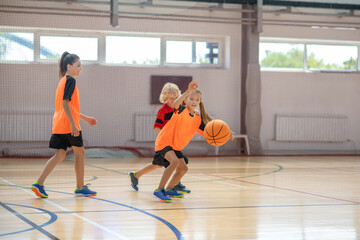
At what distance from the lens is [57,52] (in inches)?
368

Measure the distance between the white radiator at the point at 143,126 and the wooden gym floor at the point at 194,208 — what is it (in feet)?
10.9

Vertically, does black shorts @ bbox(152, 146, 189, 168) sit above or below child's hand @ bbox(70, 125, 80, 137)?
below

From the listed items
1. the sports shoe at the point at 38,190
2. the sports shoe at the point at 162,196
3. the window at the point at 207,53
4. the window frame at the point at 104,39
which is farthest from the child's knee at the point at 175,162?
the window at the point at 207,53

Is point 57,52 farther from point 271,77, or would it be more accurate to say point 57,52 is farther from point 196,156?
point 271,77

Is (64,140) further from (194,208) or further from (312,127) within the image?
(312,127)

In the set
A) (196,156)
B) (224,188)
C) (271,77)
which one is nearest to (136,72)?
(196,156)

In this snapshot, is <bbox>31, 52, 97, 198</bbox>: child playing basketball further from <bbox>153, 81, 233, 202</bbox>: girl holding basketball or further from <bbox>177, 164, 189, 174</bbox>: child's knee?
<bbox>177, 164, 189, 174</bbox>: child's knee

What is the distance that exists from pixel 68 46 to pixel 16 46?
2.93ft

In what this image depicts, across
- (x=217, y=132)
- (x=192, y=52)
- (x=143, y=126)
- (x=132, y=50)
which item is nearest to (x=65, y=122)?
(x=217, y=132)

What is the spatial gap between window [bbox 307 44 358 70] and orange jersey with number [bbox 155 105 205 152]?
6.91 m

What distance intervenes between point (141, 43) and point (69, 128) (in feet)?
19.4

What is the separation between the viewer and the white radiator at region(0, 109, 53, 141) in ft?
29.2

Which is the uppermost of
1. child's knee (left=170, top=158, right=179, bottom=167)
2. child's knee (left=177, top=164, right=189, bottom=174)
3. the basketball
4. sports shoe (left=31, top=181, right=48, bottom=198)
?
the basketball

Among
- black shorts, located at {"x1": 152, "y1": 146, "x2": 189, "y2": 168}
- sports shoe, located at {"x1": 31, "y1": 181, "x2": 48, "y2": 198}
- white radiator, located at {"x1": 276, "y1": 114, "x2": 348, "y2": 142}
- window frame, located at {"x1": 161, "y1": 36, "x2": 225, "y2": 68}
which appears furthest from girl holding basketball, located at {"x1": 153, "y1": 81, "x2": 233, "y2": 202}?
white radiator, located at {"x1": 276, "y1": 114, "x2": 348, "y2": 142}
